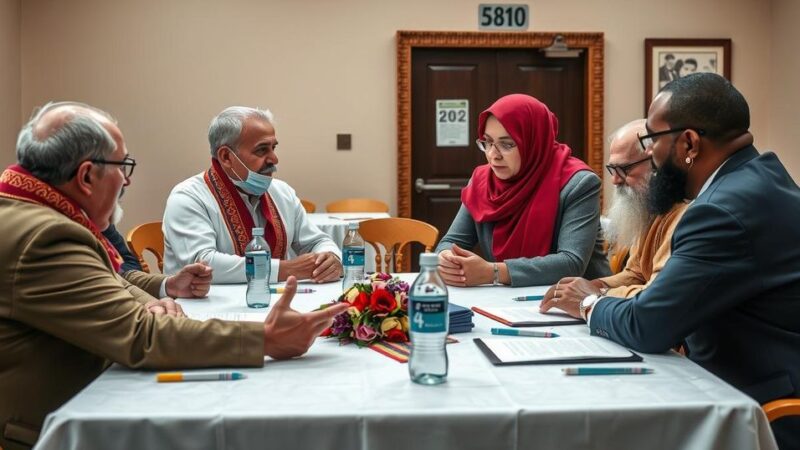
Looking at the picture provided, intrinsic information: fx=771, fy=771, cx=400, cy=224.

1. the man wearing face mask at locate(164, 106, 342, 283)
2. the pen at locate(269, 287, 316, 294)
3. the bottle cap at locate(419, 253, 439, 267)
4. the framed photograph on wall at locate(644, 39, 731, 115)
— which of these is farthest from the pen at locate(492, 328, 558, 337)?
the framed photograph on wall at locate(644, 39, 731, 115)

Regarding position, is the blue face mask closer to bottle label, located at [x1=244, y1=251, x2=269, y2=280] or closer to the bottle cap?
bottle label, located at [x1=244, y1=251, x2=269, y2=280]

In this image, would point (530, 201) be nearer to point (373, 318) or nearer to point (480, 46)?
point (373, 318)

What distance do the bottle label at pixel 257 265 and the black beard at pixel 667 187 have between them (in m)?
1.14

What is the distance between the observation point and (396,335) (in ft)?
5.97

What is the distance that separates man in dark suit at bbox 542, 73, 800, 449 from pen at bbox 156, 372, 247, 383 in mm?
874

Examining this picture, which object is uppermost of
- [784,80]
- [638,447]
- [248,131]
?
[784,80]

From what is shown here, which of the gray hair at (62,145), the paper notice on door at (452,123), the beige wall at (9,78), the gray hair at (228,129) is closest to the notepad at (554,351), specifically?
the gray hair at (62,145)

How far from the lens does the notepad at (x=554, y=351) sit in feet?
5.34

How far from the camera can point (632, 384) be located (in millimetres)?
1483

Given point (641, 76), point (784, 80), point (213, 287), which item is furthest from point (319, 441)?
point (784, 80)

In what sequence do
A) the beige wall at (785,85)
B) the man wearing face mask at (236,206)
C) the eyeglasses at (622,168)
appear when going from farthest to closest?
the beige wall at (785,85) → the man wearing face mask at (236,206) → the eyeglasses at (622,168)

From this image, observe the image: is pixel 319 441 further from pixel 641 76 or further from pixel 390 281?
pixel 641 76

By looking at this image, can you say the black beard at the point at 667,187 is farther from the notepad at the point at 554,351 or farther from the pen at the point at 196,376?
the pen at the point at 196,376

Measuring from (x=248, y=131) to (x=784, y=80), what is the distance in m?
5.34
